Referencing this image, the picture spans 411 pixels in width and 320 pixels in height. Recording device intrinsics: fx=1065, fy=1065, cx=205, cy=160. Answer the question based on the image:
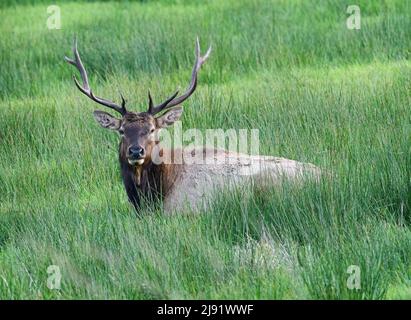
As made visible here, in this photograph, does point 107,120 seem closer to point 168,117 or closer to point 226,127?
point 168,117

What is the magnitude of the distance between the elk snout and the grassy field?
1.33ft

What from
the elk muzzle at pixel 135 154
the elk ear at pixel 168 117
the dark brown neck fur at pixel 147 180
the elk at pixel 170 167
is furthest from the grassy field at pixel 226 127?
the elk ear at pixel 168 117

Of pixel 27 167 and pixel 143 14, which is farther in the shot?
pixel 143 14

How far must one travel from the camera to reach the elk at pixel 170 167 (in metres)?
7.97

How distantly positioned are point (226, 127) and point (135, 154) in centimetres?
219

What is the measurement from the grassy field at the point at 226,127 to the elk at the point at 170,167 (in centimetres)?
26

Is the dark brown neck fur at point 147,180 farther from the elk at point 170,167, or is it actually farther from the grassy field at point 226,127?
the grassy field at point 226,127

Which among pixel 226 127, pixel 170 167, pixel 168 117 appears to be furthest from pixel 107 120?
pixel 226 127

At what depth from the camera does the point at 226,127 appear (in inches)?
391

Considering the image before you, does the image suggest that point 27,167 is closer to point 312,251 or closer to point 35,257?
point 35,257

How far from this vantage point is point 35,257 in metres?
6.79

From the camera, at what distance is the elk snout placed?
7875 millimetres

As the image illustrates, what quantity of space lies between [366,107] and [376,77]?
4.80 feet
